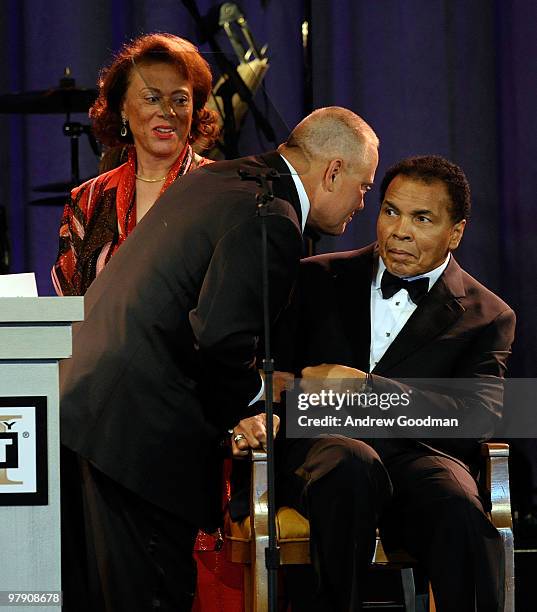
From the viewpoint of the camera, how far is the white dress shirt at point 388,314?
9.08 ft

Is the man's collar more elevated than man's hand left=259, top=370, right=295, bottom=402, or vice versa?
the man's collar

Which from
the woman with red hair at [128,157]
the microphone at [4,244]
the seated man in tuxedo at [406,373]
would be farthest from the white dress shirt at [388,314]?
the microphone at [4,244]

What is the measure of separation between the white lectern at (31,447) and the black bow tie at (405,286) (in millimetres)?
1076

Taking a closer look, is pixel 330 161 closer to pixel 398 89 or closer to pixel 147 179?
pixel 147 179

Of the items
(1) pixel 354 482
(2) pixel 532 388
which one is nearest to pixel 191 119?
(1) pixel 354 482

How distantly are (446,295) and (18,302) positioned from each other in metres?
1.20

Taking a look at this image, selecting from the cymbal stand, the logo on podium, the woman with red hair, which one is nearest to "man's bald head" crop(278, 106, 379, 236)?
the woman with red hair

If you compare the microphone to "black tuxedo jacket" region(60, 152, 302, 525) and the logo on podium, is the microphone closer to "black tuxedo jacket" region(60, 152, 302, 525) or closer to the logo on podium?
"black tuxedo jacket" region(60, 152, 302, 525)

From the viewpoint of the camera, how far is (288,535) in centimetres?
252

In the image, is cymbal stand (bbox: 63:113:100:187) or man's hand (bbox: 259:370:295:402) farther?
cymbal stand (bbox: 63:113:100:187)

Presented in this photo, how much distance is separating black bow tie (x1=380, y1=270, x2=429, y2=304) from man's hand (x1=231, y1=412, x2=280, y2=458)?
0.43 metres

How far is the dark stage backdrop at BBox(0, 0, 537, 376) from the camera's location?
3660 mm

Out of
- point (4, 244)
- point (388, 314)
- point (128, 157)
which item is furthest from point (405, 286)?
point (4, 244)

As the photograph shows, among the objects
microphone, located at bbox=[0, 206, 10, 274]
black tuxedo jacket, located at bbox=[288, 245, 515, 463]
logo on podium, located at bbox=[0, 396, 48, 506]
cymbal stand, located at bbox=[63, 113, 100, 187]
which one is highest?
cymbal stand, located at bbox=[63, 113, 100, 187]
